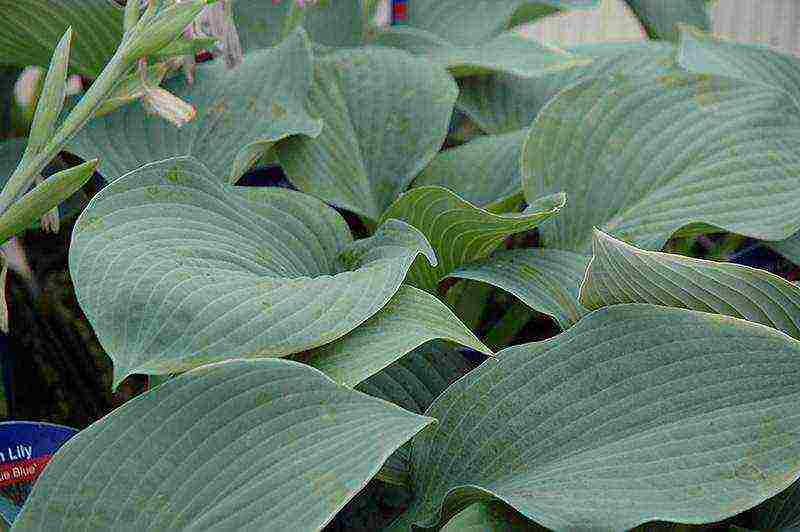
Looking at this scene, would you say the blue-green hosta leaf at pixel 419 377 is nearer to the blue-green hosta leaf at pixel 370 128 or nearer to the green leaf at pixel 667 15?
the blue-green hosta leaf at pixel 370 128

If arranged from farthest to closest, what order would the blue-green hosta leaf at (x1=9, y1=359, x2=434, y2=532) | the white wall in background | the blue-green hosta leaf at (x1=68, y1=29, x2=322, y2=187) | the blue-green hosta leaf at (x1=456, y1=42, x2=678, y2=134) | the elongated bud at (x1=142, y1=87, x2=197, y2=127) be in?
1. the white wall in background
2. the blue-green hosta leaf at (x1=456, y1=42, x2=678, y2=134)
3. the blue-green hosta leaf at (x1=68, y1=29, x2=322, y2=187)
4. the elongated bud at (x1=142, y1=87, x2=197, y2=127)
5. the blue-green hosta leaf at (x1=9, y1=359, x2=434, y2=532)

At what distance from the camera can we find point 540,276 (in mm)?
450

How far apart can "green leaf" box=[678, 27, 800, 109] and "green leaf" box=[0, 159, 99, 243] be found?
14.4 inches

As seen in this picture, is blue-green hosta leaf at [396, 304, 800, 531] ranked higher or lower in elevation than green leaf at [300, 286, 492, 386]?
lower

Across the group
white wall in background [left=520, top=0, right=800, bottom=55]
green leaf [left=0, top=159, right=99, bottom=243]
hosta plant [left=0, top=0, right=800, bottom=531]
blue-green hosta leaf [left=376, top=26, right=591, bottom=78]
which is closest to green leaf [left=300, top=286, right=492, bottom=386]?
hosta plant [left=0, top=0, right=800, bottom=531]

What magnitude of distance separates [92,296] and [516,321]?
0.26 metres

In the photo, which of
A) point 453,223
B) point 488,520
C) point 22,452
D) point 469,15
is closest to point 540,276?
point 453,223

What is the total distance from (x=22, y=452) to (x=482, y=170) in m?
0.31

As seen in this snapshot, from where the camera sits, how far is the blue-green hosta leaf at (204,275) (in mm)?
337

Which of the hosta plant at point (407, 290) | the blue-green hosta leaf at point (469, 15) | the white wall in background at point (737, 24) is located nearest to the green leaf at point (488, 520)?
the hosta plant at point (407, 290)

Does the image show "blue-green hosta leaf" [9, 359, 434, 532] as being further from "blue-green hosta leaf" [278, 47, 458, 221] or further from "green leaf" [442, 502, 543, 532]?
"blue-green hosta leaf" [278, 47, 458, 221]

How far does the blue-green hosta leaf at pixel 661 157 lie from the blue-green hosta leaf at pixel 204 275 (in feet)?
0.40

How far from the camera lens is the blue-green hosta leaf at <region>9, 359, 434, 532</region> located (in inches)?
12.0

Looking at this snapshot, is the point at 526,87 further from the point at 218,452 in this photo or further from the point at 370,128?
the point at 218,452
